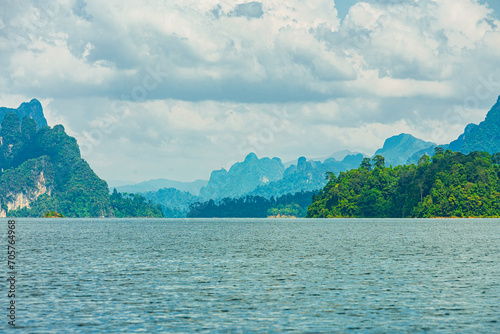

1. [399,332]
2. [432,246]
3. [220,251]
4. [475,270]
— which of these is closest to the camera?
[399,332]

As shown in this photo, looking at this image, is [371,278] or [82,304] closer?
[82,304]

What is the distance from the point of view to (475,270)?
6894 cm

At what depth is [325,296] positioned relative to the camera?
5072 cm

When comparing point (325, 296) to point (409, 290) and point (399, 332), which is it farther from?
point (399, 332)

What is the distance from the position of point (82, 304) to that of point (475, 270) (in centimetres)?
4267

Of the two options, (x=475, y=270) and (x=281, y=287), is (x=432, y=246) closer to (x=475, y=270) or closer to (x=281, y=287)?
(x=475, y=270)

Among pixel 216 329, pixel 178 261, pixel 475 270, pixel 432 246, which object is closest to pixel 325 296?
pixel 216 329

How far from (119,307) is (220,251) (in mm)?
Answer: 57635

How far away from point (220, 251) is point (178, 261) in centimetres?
1947

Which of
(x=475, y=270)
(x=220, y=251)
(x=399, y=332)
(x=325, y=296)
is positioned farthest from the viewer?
(x=220, y=251)

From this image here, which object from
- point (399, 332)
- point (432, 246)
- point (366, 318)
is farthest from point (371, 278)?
point (432, 246)

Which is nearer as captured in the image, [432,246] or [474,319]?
[474,319]

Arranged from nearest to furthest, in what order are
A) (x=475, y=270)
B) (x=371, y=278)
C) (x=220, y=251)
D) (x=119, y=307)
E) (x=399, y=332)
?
(x=399, y=332), (x=119, y=307), (x=371, y=278), (x=475, y=270), (x=220, y=251)

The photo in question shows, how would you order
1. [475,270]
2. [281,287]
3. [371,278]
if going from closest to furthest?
[281,287], [371,278], [475,270]
